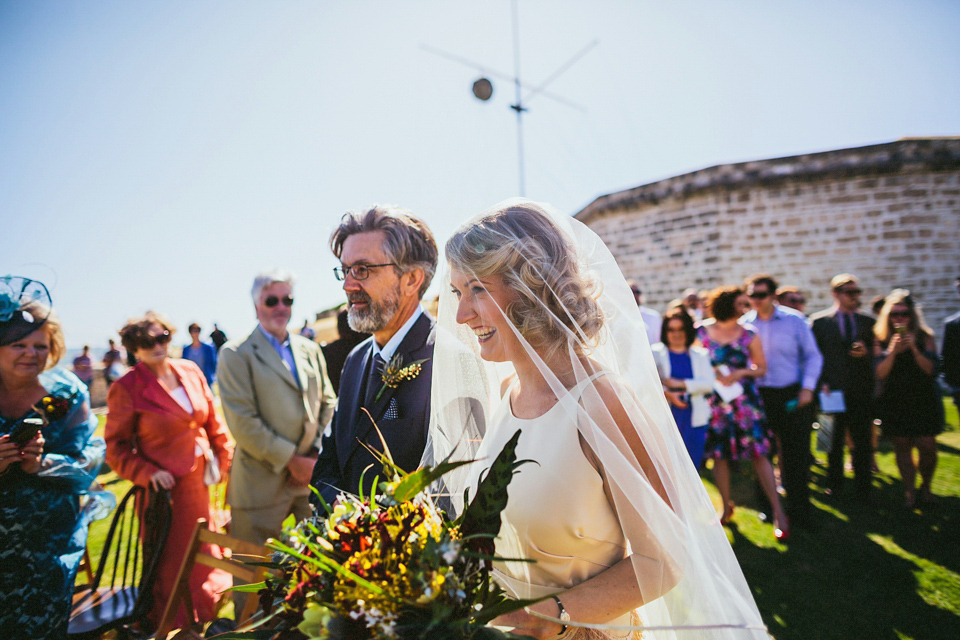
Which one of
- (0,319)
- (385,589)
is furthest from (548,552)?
(0,319)

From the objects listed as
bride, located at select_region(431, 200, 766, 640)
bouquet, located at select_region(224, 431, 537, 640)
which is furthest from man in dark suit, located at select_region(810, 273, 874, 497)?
bouquet, located at select_region(224, 431, 537, 640)

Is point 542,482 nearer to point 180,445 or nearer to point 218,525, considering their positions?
point 180,445

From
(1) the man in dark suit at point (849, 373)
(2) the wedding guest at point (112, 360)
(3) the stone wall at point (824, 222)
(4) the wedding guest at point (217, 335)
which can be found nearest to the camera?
(1) the man in dark suit at point (849, 373)

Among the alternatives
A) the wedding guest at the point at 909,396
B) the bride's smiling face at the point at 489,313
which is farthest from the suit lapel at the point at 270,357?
the wedding guest at the point at 909,396

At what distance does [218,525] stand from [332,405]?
1.51m

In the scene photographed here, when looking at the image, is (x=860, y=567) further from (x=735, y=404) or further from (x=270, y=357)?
(x=270, y=357)

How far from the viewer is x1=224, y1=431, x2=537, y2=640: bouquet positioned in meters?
0.90

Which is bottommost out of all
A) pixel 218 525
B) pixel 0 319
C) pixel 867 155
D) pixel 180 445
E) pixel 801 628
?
pixel 801 628

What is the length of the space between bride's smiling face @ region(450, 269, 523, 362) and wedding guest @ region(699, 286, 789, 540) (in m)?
3.45

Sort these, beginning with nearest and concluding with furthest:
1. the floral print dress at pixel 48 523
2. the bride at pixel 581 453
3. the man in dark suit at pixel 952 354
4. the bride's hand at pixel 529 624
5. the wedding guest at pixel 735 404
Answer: the bride's hand at pixel 529 624
the bride at pixel 581 453
the floral print dress at pixel 48 523
the wedding guest at pixel 735 404
the man in dark suit at pixel 952 354

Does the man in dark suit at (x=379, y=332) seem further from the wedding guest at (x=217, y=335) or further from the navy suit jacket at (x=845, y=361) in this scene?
the wedding guest at (x=217, y=335)

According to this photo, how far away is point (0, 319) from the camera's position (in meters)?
2.32

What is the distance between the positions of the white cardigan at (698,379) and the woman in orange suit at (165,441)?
152 inches

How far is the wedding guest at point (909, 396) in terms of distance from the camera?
4.36 meters
